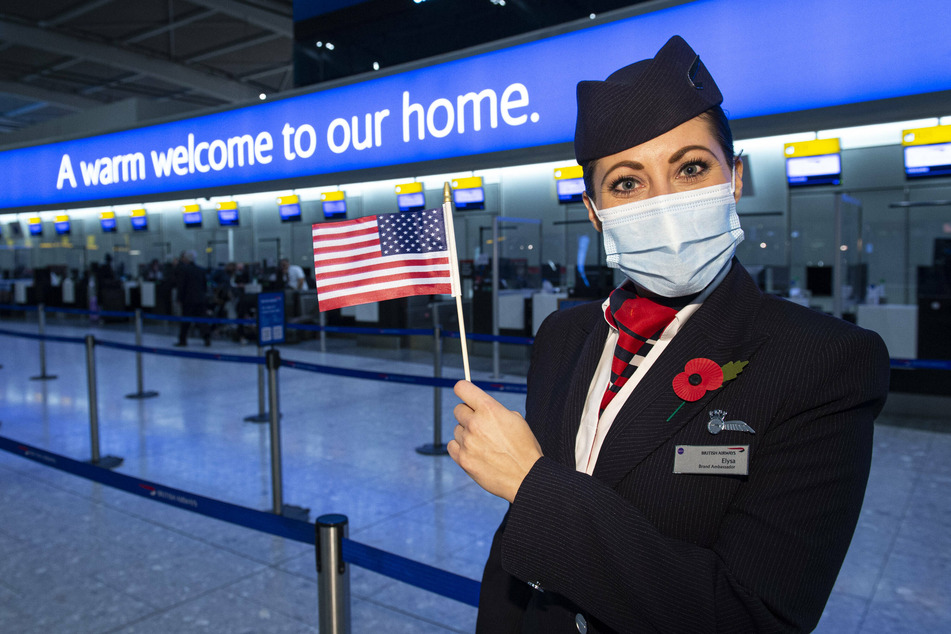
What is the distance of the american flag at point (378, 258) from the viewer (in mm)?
1411

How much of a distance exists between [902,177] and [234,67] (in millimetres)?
19738

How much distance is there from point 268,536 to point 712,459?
3.70 metres

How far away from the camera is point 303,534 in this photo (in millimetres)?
2107

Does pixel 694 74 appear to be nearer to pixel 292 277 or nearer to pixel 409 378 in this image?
pixel 409 378

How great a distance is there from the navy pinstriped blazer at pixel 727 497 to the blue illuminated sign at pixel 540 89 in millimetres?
2889

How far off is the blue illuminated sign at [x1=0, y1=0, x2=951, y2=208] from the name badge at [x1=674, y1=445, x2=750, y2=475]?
9.95 ft

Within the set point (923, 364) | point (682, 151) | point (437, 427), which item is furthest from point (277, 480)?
point (923, 364)

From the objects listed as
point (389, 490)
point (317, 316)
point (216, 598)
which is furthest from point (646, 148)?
point (317, 316)

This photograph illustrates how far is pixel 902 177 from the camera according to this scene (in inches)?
420

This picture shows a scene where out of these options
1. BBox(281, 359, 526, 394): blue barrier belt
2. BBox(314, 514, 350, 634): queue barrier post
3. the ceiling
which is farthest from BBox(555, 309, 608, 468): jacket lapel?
the ceiling

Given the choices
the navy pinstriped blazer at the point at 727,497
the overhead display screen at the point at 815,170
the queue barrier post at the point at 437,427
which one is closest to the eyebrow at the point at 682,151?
the navy pinstriped blazer at the point at 727,497

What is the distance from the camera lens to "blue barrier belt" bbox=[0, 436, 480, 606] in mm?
1789

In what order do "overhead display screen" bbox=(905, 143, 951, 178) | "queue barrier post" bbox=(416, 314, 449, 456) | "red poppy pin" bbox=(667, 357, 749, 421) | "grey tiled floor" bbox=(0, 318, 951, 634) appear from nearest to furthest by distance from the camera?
"red poppy pin" bbox=(667, 357, 749, 421), "grey tiled floor" bbox=(0, 318, 951, 634), "queue barrier post" bbox=(416, 314, 449, 456), "overhead display screen" bbox=(905, 143, 951, 178)

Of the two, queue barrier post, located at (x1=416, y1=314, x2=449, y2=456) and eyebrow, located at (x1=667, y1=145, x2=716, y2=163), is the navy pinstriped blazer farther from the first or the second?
queue barrier post, located at (x1=416, y1=314, x2=449, y2=456)
